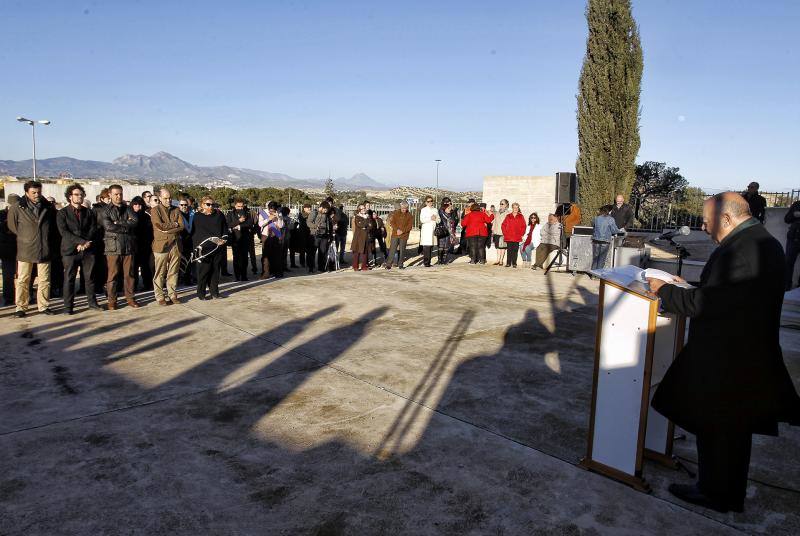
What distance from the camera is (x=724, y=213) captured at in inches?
122

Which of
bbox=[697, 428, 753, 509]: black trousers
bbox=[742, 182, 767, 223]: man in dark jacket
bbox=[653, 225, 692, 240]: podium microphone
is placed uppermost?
bbox=[742, 182, 767, 223]: man in dark jacket

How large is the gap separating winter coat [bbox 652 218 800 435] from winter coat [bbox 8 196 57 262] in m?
7.85

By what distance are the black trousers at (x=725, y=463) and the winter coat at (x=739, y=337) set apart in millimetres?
64

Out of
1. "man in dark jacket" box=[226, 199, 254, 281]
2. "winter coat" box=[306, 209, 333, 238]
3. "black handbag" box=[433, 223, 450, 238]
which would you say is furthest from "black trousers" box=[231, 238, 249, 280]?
"black handbag" box=[433, 223, 450, 238]

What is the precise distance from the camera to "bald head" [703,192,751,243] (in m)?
3.07

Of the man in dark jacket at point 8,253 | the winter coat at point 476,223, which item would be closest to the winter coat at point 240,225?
the man in dark jacket at point 8,253

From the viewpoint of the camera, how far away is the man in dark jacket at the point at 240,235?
38.2 feet

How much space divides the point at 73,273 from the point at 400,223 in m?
7.41

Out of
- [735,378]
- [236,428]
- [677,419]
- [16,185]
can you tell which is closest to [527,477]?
[677,419]

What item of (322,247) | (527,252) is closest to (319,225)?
(322,247)

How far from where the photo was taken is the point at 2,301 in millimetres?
9070

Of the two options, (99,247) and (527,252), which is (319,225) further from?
(527,252)

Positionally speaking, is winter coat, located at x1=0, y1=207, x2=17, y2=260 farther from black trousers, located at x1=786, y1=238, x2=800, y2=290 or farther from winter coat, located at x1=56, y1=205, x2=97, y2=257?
black trousers, located at x1=786, y1=238, x2=800, y2=290

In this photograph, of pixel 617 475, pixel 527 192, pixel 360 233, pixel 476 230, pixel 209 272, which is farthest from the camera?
pixel 527 192
